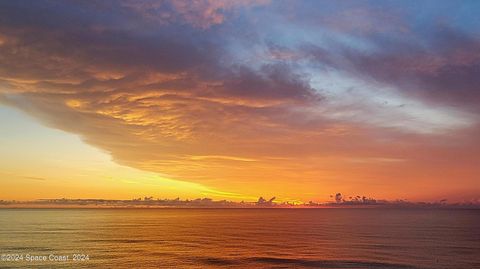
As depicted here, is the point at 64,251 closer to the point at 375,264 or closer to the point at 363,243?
the point at 375,264

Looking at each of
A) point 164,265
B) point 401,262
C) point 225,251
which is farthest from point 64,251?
point 401,262

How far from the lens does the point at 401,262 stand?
8888cm

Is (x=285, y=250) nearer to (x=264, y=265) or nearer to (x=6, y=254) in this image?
(x=264, y=265)

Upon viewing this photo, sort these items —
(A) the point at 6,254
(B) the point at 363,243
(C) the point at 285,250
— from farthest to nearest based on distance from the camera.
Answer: (B) the point at 363,243 < (C) the point at 285,250 < (A) the point at 6,254

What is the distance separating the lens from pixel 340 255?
9812 centimetres

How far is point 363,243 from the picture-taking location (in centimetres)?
12438

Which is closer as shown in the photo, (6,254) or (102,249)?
(6,254)

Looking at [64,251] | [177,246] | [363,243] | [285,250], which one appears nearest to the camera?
[64,251]

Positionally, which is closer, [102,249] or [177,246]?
[102,249]

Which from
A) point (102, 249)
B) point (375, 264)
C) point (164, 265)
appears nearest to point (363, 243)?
point (375, 264)

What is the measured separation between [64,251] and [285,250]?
186 feet

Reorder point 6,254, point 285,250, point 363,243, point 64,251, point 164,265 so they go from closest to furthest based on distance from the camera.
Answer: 1. point 164,265
2. point 6,254
3. point 64,251
4. point 285,250
5. point 363,243

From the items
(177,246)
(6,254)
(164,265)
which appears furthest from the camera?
(177,246)

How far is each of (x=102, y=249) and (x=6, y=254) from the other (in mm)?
21810
